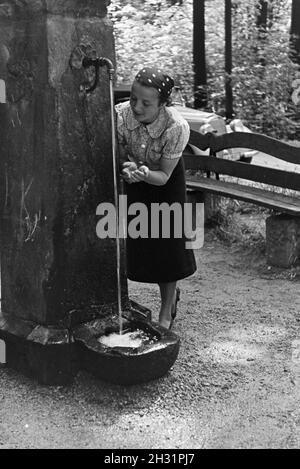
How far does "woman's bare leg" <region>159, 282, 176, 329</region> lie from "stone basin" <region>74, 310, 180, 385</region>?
2.00 feet

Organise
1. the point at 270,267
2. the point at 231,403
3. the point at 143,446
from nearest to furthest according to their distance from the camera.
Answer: the point at 143,446
the point at 231,403
the point at 270,267

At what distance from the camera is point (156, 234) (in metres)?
4.09

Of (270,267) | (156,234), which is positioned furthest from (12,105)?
(270,267)

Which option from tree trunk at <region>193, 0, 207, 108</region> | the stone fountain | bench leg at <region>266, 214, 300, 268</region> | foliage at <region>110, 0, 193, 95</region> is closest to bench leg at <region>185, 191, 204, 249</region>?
bench leg at <region>266, 214, 300, 268</region>

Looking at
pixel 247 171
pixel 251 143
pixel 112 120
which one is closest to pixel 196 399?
pixel 112 120

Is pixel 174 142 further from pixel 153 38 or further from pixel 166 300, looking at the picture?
pixel 153 38

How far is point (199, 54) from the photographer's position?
1439cm

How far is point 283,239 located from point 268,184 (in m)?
0.74

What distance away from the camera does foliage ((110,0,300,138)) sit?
14.7 m

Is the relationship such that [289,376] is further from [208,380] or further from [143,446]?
[143,446]

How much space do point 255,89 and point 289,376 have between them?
12.0 meters

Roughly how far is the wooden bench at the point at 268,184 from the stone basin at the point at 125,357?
2447mm

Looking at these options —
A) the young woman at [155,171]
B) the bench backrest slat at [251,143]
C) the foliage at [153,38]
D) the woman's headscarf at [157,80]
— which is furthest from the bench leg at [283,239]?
the foliage at [153,38]

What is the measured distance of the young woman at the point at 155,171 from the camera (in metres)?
3.64
